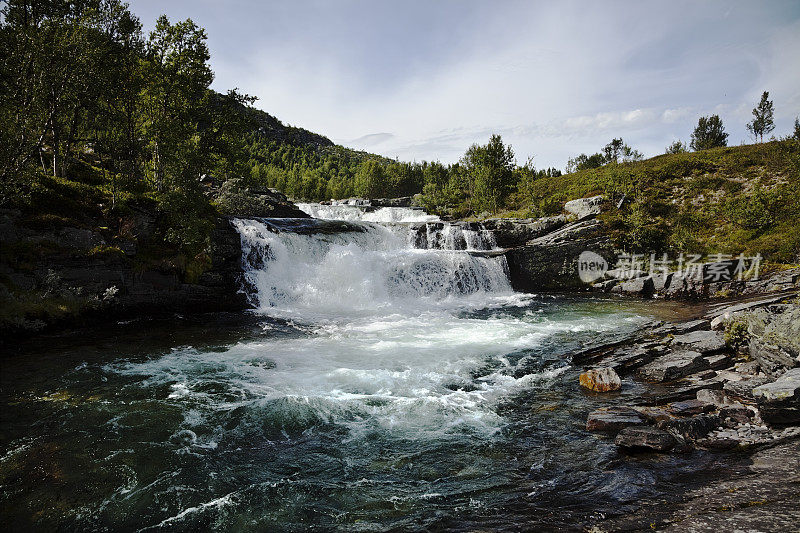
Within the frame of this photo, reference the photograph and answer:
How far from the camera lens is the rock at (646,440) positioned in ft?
23.0

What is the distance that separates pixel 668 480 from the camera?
6.09 m

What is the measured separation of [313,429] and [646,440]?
7224 mm

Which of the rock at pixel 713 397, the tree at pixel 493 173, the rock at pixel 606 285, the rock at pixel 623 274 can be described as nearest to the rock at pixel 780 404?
the rock at pixel 713 397

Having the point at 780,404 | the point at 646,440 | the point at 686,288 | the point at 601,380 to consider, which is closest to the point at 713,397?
the point at 780,404

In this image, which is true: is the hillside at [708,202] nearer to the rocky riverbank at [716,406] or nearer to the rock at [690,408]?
the rocky riverbank at [716,406]

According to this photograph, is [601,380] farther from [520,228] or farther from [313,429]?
[520,228]

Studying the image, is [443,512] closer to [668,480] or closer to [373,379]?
[668,480]

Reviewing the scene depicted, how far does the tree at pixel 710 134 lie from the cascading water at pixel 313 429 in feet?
223

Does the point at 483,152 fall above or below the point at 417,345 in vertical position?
above

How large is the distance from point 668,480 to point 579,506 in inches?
68.3

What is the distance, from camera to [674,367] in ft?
35.8

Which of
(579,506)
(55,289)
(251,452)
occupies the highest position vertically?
(55,289)

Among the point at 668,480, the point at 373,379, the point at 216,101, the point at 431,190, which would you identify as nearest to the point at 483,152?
the point at 431,190

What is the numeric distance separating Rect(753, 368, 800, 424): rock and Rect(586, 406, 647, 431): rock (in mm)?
2217
